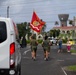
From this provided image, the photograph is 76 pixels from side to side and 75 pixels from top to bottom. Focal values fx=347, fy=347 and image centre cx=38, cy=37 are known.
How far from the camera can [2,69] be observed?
9.87m

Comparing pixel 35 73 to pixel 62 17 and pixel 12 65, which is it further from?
pixel 62 17

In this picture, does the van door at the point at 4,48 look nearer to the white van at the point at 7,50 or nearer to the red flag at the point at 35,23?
the white van at the point at 7,50

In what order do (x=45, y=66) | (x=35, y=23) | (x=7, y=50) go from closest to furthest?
(x=7, y=50)
(x=45, y=66)
(x=35, y=23)

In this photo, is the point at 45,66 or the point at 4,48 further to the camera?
the point at 45,66

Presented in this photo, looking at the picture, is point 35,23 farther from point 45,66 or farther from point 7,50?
point 7,50

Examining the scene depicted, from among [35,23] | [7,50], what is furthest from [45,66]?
[35,23]

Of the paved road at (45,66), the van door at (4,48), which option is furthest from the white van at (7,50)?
the paved road at (45,66)

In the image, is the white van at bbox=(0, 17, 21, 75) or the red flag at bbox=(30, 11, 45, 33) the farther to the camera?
the red flag at bbox=(30, 11, 45, 33)

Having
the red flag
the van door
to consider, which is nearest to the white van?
the van door

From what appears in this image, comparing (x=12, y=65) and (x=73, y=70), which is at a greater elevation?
(x=12, y=65)

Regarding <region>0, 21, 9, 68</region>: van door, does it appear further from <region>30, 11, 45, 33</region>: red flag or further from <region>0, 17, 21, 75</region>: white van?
<region>30, 11, 45, 33</region>: red flag

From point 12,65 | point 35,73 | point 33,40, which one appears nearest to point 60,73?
point 35,73

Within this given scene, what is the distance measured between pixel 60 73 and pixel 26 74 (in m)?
1.57

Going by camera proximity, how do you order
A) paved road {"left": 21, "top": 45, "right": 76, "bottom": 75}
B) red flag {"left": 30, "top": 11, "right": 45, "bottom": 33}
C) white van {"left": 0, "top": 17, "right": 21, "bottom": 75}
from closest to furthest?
white van {"left": 0, "top": 17, "right": 21, "bottom": 75}
paved road {"left": 21, "top": 45, "right": 76, "bottom": 75}
red flag {"left": 30, "top": 11, "right": 45, "bottom": 33}
